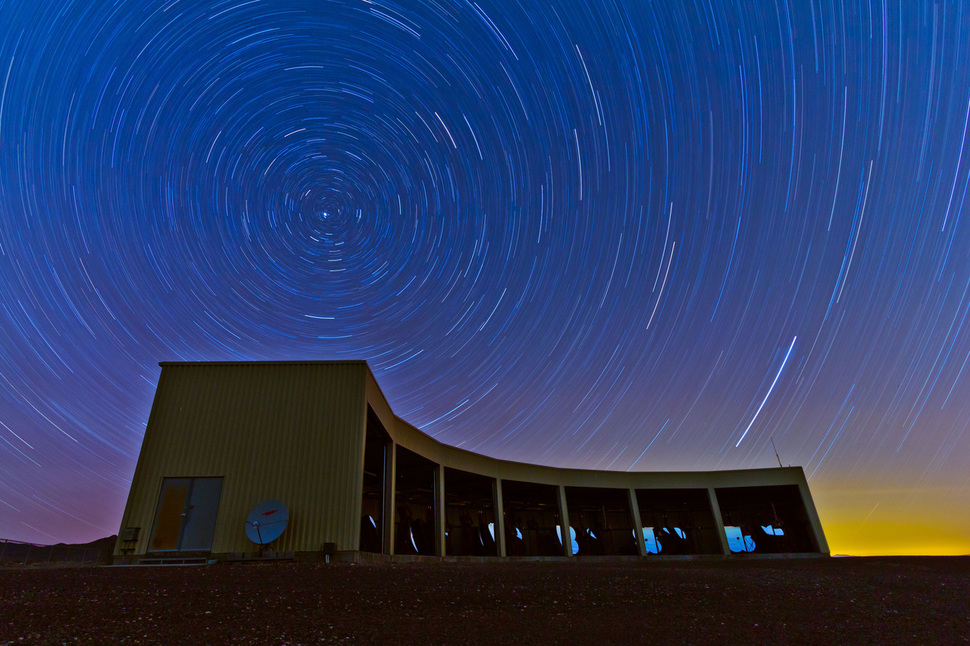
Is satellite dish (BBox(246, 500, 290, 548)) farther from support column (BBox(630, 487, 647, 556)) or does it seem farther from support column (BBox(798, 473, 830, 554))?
support column (BBox(798, 473, 830, 554))

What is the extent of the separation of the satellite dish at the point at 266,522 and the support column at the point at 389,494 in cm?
515

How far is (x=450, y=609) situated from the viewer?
231 inches

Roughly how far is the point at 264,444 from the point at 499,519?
1448 cm

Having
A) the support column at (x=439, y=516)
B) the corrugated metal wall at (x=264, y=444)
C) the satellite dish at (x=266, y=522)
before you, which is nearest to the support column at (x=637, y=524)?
the support column at (x=439, y=516)

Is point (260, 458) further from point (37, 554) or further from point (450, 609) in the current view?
point (37, 554)

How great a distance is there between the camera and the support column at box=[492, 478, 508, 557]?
82.1 ft

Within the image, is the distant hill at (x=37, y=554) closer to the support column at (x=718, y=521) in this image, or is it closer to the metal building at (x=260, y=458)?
the metal building at (x=260, y=458)

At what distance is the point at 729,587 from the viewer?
8000 mm

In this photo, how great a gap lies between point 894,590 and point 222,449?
15698mm

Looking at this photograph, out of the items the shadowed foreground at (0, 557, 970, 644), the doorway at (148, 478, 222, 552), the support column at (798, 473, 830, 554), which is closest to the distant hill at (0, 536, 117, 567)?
the doorway at (148, 478, 222, 552)

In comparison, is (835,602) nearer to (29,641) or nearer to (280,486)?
(29,641)

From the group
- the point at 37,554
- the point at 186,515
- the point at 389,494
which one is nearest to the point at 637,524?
the point at 389,494

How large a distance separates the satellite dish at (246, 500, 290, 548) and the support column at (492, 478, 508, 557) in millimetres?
14355

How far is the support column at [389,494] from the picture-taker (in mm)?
17484
